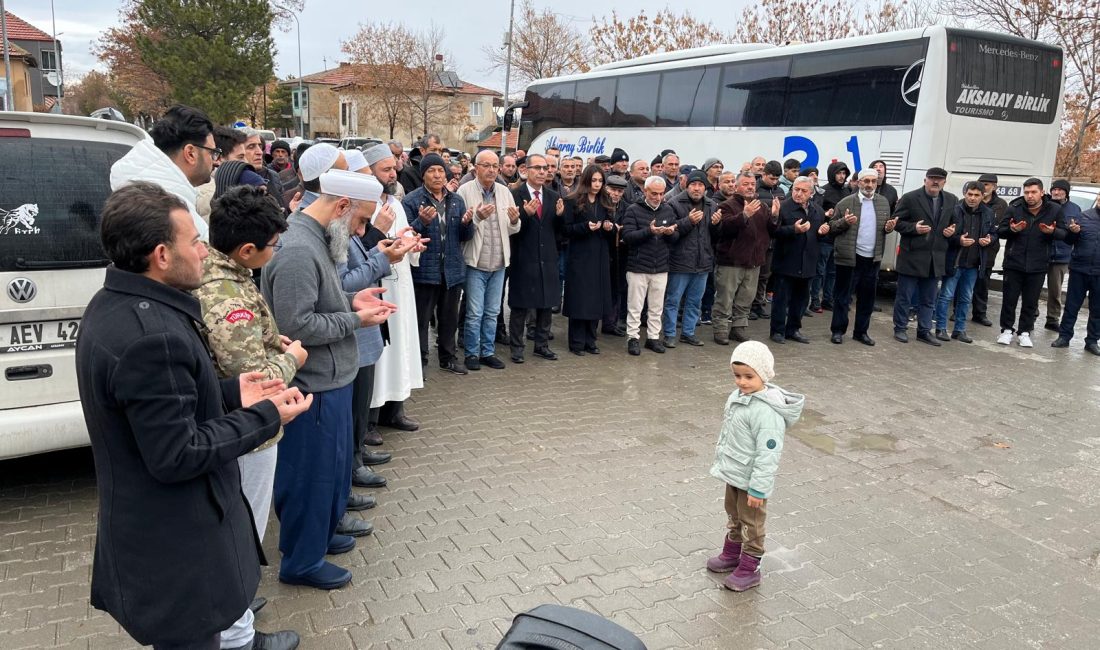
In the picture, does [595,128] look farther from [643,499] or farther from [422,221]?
[643,499]

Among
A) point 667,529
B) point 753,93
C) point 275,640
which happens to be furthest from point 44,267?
point 753,93

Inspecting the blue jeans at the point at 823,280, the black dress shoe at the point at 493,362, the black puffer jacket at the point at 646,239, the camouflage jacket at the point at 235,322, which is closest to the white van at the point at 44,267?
the camouflage jacket at the point at 235,322

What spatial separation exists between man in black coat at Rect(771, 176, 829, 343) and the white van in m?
7.22

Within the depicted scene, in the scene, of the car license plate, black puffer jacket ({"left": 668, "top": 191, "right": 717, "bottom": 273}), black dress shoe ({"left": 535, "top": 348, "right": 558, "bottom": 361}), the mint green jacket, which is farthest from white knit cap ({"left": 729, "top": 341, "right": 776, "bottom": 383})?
black puffer jacket ({"left": 668, "top": 191, "right": 717, "bottom": 273})

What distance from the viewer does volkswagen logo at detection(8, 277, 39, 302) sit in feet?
12.6

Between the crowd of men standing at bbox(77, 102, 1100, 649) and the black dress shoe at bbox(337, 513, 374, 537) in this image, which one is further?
the black dress shoe at bbox(337, 513, 374, 537)

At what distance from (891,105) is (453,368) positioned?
8310 mm

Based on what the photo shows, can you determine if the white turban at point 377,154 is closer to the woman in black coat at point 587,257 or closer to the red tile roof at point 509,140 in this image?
the woman in black coat at point 587,257

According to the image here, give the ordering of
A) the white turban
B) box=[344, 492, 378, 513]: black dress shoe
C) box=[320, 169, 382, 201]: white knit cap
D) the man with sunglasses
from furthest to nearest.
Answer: the white turban < box=[344, 492, 378, 513]: black dress shoe < the man with sunglasses < box=[320, 169, 382, 201]: white knit cap

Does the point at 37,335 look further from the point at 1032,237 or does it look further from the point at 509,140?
the point at 509,140

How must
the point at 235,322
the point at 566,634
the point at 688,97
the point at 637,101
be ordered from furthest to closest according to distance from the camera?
the point at 637,101
the point at 688,97
the point at 235,322
the point at 566,634

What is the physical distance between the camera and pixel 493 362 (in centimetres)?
762

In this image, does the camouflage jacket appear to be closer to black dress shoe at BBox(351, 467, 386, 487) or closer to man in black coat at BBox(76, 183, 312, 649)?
man in black coat at BBox(76, 183, 312, 649)

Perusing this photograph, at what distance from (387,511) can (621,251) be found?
17.0ft
